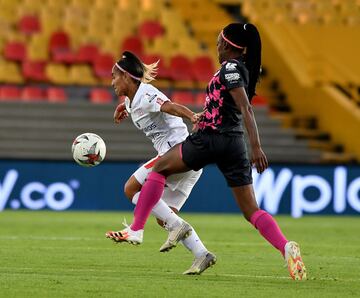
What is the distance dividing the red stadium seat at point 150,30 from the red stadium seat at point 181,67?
2.99 ft

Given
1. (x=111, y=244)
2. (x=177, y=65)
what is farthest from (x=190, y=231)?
(x=177, y=65)

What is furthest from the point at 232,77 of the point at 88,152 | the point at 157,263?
the point at 157,263

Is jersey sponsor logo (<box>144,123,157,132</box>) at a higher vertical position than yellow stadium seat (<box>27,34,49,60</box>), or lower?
higher

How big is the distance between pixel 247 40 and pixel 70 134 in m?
13.3

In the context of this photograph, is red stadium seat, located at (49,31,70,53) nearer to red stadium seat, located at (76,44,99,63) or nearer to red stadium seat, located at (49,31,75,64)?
red stadium seat, located at (49,31,75,64)

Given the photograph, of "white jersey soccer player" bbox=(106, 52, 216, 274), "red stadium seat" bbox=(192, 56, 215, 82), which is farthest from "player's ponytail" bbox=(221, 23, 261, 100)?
"red stadium seat" bbox=(192, 56, 215, 82)

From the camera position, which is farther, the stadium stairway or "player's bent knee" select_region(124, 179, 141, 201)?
the stadium stairway

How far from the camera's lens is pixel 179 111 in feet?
29.4

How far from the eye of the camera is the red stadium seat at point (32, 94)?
22.5 metres

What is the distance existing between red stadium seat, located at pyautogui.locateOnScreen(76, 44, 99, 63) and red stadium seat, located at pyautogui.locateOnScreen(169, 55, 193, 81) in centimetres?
165

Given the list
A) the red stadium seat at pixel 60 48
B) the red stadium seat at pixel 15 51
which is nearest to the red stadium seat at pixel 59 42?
the red stadium seat at pixel 60 48

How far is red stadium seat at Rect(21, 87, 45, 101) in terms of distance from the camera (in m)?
22.5

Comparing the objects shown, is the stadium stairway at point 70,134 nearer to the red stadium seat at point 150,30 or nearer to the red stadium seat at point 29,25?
the red stadium seat at point 29,25

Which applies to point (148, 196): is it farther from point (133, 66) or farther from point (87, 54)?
point (87, 54)
